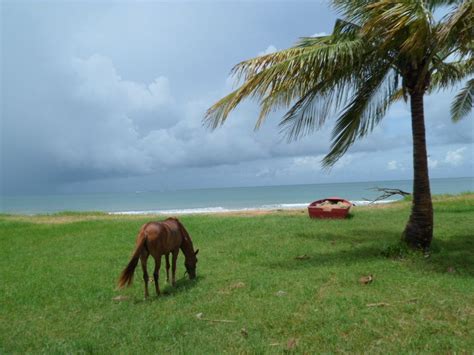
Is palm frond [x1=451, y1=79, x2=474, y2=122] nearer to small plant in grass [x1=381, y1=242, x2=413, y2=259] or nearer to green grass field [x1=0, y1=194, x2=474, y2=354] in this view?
green grass field [x1=0, y1=194, x2=474, y2=354]

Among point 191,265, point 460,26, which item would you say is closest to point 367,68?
point 460,26

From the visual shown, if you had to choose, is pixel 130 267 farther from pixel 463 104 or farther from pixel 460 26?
pixel 463 104

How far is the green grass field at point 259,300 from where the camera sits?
4.08m

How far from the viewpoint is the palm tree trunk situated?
25.7ft

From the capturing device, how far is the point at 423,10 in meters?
6.39

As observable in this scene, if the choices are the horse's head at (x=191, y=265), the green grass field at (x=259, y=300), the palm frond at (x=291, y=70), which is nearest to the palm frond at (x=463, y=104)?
the green grass field at (x=259, y=300)

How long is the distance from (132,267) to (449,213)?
42.6 ft

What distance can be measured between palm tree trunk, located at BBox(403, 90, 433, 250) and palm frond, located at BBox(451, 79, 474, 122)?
18.4ft

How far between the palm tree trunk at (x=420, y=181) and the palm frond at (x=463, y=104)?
562 centimetres

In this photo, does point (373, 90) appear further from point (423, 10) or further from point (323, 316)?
point (323, 316)

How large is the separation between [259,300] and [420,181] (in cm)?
446

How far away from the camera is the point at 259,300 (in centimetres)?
541

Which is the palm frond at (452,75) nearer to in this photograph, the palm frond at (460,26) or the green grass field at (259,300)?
the palm frond at (460,26)

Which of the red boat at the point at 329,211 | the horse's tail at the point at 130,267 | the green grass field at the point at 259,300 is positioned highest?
the red boat at the point at 329,211
